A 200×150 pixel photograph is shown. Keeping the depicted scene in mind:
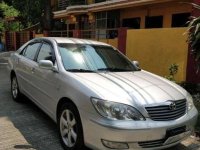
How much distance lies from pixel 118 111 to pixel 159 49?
6864 mm

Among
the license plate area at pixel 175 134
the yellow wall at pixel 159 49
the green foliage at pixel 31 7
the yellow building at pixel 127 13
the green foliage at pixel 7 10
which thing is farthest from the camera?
the green foliage at pixel 7 10

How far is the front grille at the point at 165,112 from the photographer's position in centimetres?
425

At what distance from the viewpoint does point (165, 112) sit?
14.3ft

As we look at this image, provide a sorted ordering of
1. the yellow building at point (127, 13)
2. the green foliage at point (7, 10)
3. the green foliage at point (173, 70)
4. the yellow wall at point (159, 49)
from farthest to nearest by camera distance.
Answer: the green foliage at point (7, 10), the yellow building at point (127, 13), the yellow wall at point (159, 49), the green foliage at point (173, 70)

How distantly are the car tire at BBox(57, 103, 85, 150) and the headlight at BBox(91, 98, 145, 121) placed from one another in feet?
1.48

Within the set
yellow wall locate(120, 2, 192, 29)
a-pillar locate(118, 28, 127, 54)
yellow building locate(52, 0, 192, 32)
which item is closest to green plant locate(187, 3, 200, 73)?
a-pillar locate(118, 28, 127, 54)

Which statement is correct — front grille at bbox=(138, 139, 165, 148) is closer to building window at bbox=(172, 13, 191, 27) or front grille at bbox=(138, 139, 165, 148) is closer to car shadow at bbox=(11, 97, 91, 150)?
car shadow at bbox=(11, 97, 91, 150)

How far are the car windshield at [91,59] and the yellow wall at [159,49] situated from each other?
4.06 meters

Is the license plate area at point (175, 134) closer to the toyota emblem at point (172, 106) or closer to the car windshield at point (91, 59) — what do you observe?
the toyota emblem at point (172, 106)

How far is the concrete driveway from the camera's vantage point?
5.08 metres

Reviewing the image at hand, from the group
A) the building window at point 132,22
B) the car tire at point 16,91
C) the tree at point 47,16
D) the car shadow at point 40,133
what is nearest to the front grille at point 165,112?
the car shadow at point 40,133

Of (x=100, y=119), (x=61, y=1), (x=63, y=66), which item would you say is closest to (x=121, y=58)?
(x=63, y=66)

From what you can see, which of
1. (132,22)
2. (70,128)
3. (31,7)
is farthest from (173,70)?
(31,7)

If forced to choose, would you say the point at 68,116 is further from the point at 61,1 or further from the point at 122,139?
the point at 61,1
